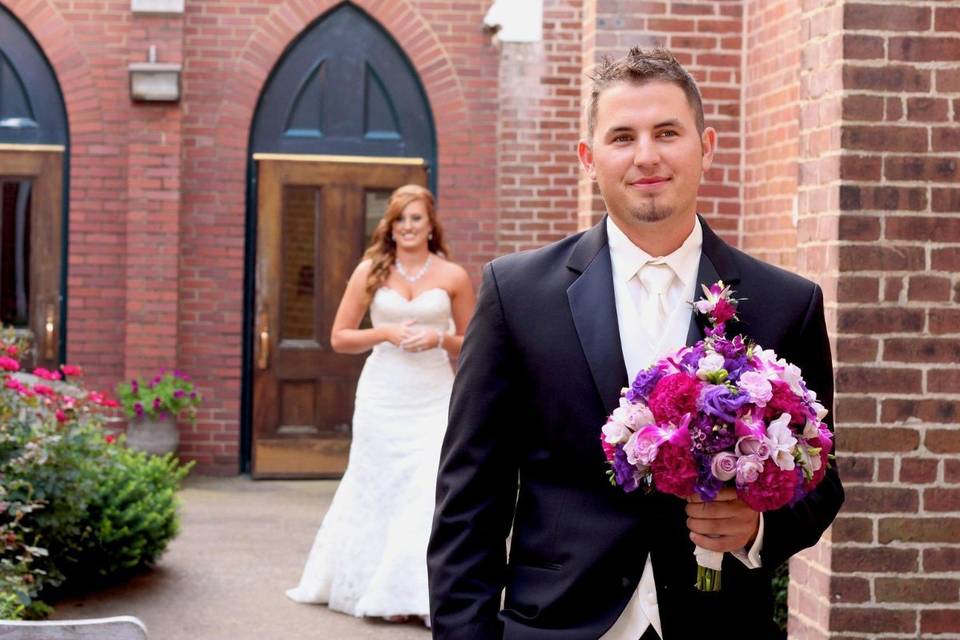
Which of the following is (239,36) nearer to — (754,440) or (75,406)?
(75,406)

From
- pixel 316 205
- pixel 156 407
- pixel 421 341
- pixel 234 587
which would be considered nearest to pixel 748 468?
pixel 421 341

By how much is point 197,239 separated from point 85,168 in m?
1.08

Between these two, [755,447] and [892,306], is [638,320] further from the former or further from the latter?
[892,306]

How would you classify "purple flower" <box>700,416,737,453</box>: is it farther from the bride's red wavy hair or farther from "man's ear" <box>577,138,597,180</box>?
the bride's red wavy hair

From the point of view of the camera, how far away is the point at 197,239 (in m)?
12.8

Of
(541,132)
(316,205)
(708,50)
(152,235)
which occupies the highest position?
(541,132)

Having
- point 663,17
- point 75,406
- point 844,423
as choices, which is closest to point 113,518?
point 75,406

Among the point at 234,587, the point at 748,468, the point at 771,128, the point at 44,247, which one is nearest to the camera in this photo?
the point at 748,468

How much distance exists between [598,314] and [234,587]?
596cm

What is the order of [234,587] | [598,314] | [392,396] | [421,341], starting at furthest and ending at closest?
1. [234,587]
2. [392,396]
3. [421,341]
4. [598,314]

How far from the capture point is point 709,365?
2512mm

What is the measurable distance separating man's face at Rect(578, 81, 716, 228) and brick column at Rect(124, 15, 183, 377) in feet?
33.4

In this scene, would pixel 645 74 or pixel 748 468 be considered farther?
pixel 645 74

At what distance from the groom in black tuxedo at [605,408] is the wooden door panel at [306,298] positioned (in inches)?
398
